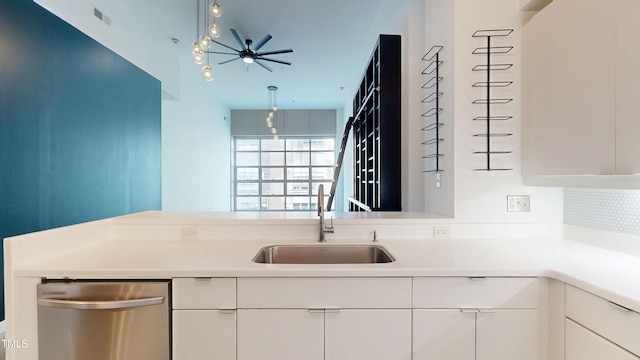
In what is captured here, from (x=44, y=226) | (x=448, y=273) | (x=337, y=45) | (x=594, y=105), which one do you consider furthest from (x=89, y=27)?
(x=594, y=105)

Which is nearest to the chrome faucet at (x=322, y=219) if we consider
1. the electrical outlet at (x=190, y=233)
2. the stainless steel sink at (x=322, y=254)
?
the stainless steel sink at (x=322, y=254)

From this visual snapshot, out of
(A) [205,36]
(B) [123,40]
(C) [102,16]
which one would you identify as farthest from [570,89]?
(B) [123,40]

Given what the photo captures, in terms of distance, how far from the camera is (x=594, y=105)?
1.25 metres

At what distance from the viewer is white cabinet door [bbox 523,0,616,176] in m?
1.20

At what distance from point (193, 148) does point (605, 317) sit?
617cm

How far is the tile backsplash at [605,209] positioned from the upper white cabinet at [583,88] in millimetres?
329

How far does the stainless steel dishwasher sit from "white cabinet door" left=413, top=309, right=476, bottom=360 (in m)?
1.13

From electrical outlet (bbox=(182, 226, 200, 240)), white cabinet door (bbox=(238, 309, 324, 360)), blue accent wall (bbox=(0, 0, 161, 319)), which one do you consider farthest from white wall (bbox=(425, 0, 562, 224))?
blue accent wall (bbox=(0, 0, 161, 319))

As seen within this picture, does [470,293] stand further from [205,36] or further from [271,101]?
[271,101]

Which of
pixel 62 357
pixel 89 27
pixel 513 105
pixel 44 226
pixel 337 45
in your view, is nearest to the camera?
pixel 62 357

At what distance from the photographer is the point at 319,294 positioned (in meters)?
1.24

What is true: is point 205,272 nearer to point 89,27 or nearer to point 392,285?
point 392,285

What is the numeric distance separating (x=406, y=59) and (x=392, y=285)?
82.8 inches

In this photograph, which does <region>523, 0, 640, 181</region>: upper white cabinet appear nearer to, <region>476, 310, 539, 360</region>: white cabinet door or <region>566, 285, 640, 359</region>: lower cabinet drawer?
<region>566, 285, 640, 359</region>: lower cabinet drawer
